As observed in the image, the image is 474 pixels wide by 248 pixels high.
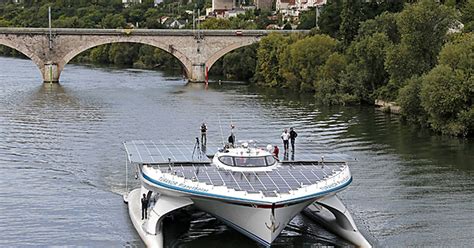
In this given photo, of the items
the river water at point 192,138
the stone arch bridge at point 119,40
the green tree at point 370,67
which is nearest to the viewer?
the river water at point 192,138

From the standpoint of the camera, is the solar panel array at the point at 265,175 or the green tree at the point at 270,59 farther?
the green tree at the point at 270,59

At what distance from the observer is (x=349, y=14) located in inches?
2608

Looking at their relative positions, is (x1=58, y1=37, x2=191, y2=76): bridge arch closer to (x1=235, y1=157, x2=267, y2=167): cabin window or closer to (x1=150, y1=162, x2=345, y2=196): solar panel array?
(x1=150, y1=162, x2=345, y2=196): solar panel array

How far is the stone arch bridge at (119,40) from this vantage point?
75.6 meters

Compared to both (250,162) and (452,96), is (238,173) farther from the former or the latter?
(452,96)

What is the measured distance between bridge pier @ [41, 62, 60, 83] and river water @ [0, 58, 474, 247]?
8487mm

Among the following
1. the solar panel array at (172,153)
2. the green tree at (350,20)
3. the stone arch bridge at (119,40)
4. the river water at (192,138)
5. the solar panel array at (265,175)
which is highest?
the green tree at (350,20)

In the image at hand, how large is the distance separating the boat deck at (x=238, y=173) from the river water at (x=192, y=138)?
1.72 meters

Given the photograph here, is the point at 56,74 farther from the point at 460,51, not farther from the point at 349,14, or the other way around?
the point at 460,51

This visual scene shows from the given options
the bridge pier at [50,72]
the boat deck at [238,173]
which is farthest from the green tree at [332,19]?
the boat deck at [238,173]

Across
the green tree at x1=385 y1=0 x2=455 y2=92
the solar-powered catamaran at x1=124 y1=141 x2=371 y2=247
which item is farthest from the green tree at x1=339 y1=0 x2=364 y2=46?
the solar-powered catamaran at x1=124 y1=141 x2=371 y2=247

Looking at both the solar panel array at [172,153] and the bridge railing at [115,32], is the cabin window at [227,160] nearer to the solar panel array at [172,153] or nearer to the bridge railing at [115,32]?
the solar panel array at [172,153]

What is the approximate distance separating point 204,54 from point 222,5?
73.6 meters

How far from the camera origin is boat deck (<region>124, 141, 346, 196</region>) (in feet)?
72.9
